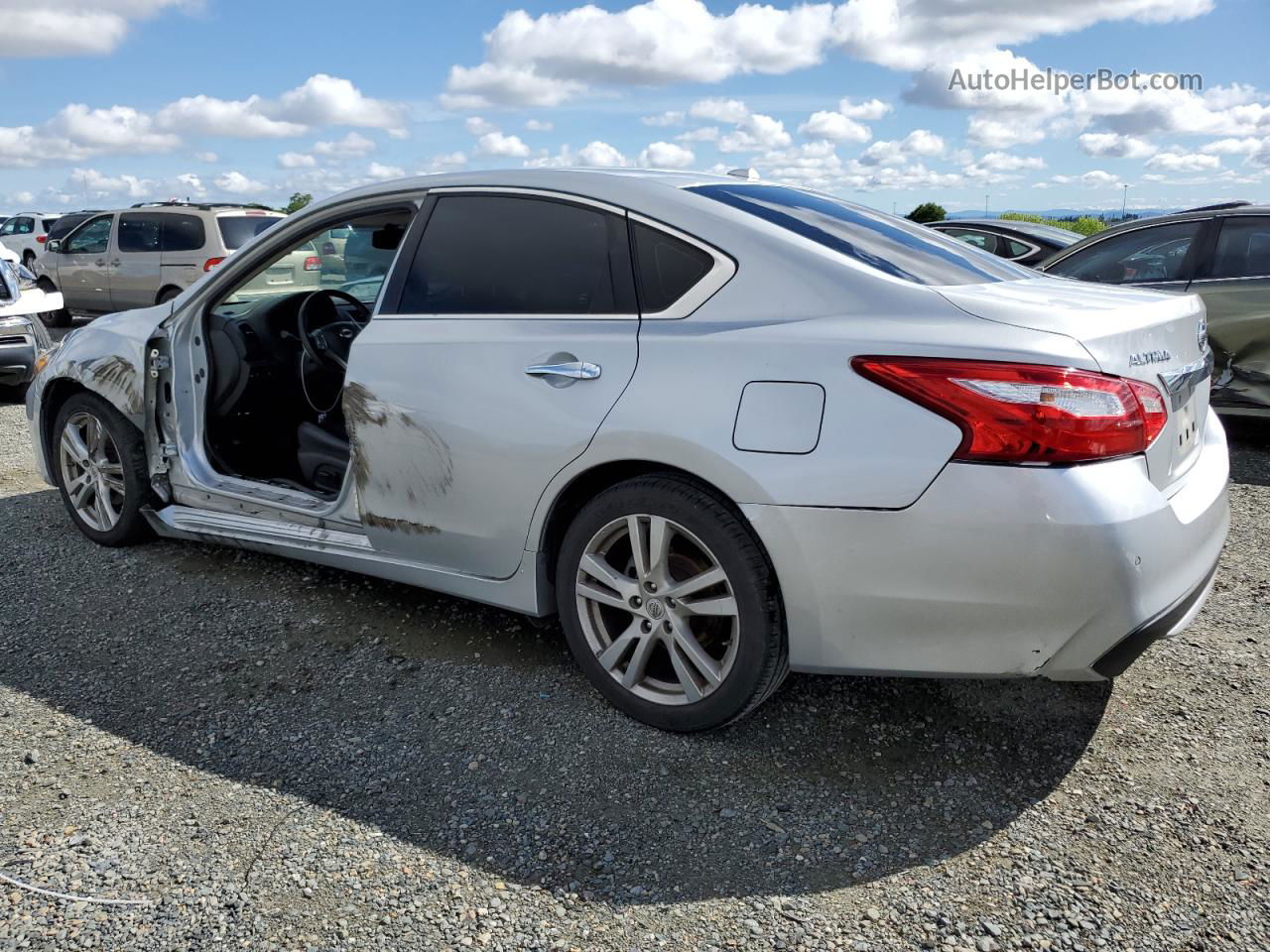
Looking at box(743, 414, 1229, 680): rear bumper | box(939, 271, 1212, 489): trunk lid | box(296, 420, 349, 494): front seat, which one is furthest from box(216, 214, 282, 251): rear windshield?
box(743, 414, 1229, 680): rear bumper

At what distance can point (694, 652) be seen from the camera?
2.88 m

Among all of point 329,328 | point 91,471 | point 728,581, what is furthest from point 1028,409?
point 91,471

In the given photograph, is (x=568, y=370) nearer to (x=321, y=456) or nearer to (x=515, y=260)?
(x=515, y=260)

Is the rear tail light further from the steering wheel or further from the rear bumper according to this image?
the steering wheel

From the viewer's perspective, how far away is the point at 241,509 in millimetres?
4102

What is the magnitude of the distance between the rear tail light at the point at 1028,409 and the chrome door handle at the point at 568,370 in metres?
0.89

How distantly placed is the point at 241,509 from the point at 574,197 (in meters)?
1.90

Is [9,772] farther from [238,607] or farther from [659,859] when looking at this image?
[659,859]

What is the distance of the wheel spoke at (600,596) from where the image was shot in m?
3.00

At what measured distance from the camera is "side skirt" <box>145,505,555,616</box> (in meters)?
3.25

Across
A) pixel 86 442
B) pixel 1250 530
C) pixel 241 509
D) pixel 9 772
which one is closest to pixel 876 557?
pixel 9 772

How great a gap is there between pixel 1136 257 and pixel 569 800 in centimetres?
598

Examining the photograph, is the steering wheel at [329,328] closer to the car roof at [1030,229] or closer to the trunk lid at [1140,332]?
the trunk lid at [1140,332]

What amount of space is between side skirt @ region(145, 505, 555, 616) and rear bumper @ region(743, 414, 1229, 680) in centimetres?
91
